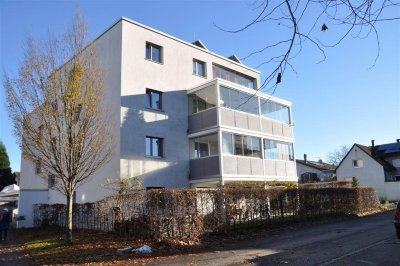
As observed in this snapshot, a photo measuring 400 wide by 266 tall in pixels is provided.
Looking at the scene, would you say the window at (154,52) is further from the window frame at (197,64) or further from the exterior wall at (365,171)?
the exterior wall at (365,171)

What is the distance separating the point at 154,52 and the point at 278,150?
37.0 ft

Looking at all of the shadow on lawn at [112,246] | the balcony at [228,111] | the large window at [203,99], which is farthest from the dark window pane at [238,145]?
the shadow on lawn at [112,246]

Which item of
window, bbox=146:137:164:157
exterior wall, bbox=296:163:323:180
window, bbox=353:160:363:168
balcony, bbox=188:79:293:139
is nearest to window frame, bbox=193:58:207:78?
balcony, bbox=188:79:293:139

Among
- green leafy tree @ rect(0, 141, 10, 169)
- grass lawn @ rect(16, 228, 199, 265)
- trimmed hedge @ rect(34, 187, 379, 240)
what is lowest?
grass lawn @ rect(16, 228, 199, 265)

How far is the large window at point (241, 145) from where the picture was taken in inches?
902

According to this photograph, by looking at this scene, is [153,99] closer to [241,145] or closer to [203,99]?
[203,99]

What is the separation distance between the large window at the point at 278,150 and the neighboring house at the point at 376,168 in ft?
69.8

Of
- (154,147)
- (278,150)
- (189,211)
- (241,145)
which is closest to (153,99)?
(154,147)

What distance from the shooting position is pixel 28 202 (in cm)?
2472

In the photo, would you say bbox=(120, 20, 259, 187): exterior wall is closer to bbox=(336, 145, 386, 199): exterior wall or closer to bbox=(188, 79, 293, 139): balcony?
bbox=(188, 79, 293, 139): balcony

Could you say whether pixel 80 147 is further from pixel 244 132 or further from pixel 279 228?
pixel 244 132

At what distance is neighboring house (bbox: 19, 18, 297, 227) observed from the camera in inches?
844

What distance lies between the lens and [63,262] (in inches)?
432

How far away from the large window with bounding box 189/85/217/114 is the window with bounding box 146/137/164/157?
11.5ft
